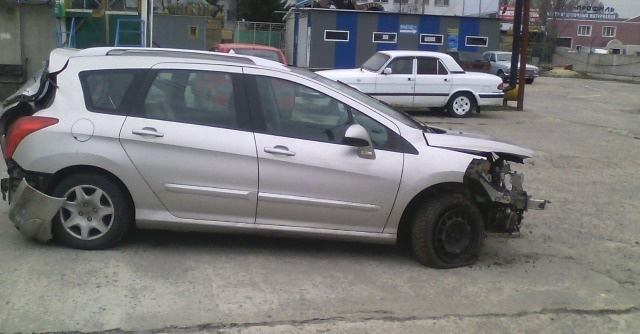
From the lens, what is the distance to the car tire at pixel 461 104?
60.1 feet

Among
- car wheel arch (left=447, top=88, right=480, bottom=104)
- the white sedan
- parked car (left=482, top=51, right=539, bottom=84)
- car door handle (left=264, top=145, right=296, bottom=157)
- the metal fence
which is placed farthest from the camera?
the metal fence

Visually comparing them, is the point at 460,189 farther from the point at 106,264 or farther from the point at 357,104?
the point at 106,264

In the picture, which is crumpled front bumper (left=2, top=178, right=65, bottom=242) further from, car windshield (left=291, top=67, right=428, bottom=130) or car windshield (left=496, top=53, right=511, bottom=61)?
car windshield (left=496, top=53, right=511, bottom=61)

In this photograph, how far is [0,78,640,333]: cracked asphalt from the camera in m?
4.64

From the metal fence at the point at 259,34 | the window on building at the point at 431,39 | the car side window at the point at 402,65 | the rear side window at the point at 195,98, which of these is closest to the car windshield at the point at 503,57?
the window on building at the point at 431,39

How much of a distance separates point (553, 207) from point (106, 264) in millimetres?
5053

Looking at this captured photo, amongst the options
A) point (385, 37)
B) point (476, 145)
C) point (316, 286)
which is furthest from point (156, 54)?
point (385, 37)

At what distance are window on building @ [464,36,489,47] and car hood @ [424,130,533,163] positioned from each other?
28.7 metres

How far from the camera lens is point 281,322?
464 centimetres

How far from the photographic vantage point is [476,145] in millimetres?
6012

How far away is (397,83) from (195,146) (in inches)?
489

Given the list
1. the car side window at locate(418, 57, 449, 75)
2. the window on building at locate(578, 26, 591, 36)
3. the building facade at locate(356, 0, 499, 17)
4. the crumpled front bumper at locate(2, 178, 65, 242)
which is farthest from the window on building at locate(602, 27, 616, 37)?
the crumpled front bumper at locate(2, 178, 65, 242)

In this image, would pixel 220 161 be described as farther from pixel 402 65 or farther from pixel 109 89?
pixel 402 65

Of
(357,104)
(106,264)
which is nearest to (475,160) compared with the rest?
(357,104)
